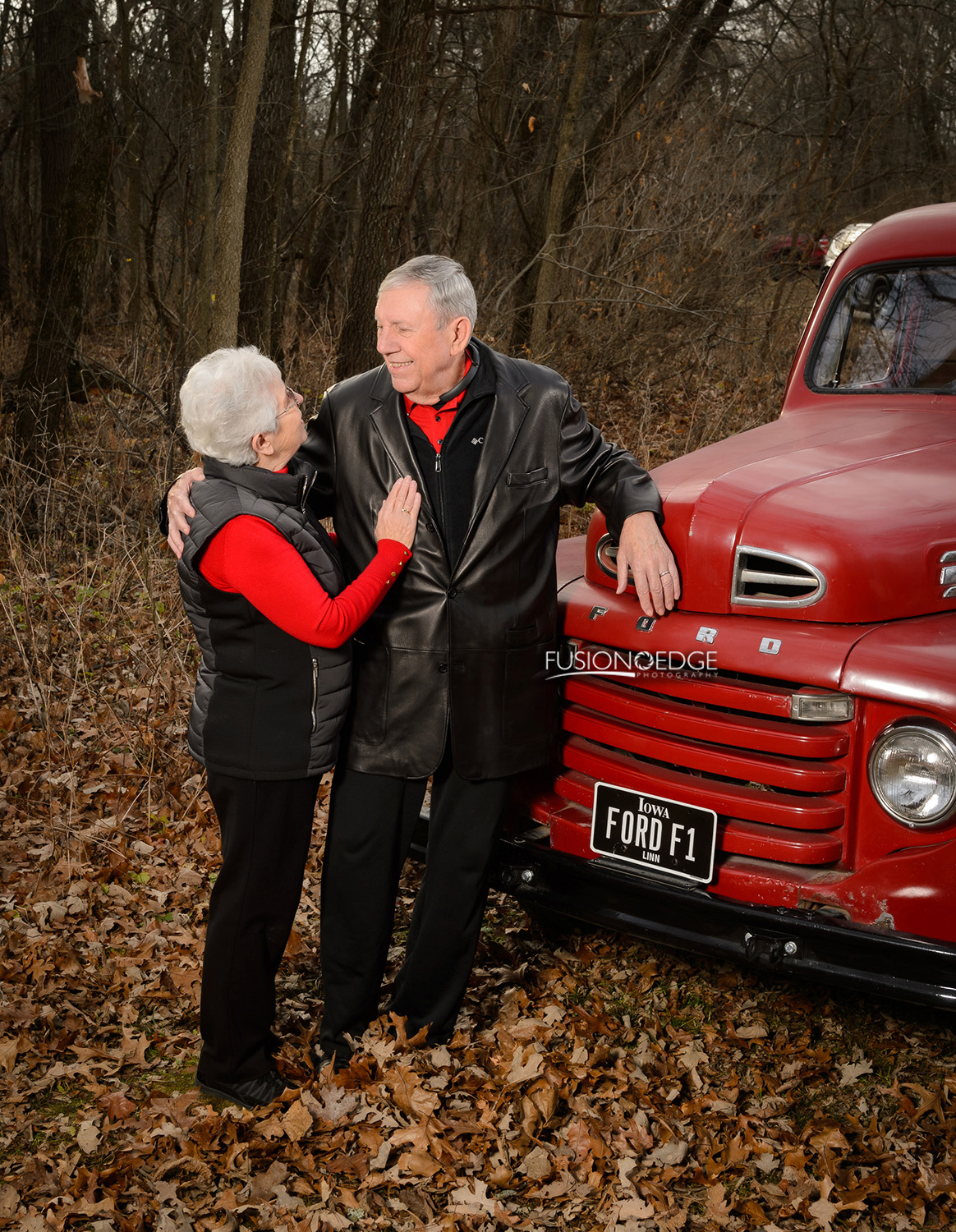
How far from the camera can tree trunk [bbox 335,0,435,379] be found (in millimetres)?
7672

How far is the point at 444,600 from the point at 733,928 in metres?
1.16

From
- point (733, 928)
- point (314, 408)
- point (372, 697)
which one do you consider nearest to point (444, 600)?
point (372, 697)

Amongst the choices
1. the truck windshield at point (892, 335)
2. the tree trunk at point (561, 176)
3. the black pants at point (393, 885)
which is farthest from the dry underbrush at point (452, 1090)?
the tree trunk at point (561, 176)

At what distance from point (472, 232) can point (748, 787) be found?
41.7ft

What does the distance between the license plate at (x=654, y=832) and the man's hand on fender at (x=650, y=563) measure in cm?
54

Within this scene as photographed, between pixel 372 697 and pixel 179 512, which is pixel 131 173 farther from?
pixel 372 697

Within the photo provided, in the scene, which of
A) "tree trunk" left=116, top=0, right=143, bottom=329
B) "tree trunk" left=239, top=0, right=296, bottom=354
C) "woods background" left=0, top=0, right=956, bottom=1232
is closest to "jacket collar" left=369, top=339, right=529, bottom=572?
"woods background" left=0, top=0, right=956, bottom=1232

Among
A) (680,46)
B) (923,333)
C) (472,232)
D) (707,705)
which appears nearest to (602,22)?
(680,46)

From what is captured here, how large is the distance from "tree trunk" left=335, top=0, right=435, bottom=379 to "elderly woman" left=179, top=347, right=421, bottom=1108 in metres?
5.21

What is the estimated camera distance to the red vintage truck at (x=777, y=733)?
9.09ft

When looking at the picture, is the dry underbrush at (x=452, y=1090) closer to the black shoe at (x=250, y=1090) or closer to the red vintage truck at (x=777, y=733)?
the black shoe at (x=250, y=1090)

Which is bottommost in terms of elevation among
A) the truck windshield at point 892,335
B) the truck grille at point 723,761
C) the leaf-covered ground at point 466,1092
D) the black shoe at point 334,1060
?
the leaf-covered ground at point 466,1092

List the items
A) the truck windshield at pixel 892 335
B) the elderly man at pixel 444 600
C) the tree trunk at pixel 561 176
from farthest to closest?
the tree trunk at pixel 561 176 < the truck windshield at pixel 892 335 < the elderly man at pixel 444 600

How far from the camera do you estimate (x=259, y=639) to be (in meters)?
2.81
